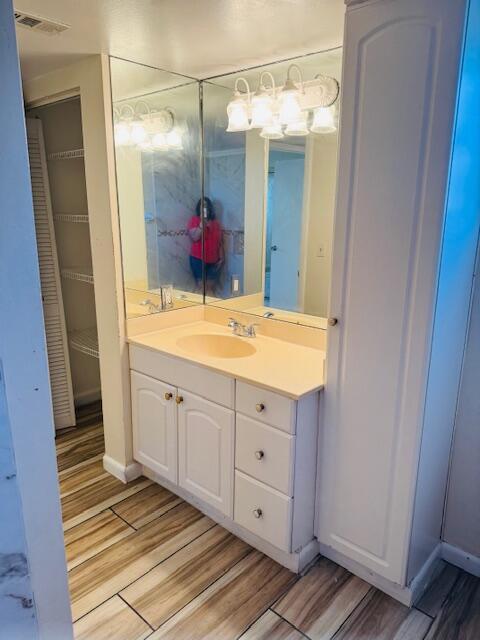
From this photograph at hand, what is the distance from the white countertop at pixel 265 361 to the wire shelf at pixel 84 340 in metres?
0.74

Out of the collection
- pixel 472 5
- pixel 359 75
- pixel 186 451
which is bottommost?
pixel 186 451

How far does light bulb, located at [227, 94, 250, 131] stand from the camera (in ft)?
7.50

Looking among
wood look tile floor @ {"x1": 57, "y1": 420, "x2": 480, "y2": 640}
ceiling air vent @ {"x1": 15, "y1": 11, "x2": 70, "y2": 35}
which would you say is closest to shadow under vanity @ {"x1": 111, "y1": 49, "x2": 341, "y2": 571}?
wood look tile floor @ {"x1": 57, "y1": 420, "x2": 480, "y2": 640}

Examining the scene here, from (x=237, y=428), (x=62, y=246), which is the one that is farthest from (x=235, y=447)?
(x=62, y=246)

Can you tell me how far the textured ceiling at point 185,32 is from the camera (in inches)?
60.2

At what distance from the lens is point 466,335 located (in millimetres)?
1780

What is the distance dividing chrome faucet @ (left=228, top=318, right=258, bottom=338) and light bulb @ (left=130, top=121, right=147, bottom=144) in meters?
1.14

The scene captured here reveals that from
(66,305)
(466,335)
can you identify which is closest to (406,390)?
(466,335)

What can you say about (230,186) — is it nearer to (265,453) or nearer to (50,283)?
(50,283)

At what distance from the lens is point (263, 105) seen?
86.2 inches

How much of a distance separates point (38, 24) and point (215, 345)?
159 centimetres

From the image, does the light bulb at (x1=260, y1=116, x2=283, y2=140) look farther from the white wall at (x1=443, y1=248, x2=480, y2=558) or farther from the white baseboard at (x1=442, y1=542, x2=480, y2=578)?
the white baseboard at (x1=442, y1=542, x2=480, y2=578)

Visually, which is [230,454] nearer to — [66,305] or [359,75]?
[359,75]

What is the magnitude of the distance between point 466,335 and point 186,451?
1.36m
